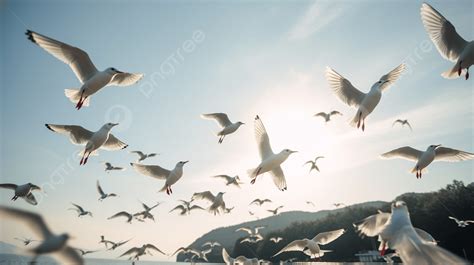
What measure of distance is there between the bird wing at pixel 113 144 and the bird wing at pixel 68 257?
29.9 ft

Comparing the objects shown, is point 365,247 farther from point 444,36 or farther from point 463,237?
point 444,36

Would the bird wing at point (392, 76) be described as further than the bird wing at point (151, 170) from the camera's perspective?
No

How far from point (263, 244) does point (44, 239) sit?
65986 millimetres

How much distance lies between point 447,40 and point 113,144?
12.3 m

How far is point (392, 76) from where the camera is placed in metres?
12.0

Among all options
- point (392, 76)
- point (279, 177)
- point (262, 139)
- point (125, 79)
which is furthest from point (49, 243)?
point (392, 76)

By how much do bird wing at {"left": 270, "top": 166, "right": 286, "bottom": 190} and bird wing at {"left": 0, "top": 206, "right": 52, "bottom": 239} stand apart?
8428 mm

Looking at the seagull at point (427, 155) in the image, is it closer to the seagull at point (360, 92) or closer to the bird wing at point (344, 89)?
the seagull at point (360, 92)

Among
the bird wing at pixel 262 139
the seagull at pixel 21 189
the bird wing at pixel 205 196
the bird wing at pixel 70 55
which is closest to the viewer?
the bird wing at pixel 70 55

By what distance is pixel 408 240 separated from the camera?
4.53 metres

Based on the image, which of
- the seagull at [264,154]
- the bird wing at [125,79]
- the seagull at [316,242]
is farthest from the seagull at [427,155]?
the bird wing at [125,79]

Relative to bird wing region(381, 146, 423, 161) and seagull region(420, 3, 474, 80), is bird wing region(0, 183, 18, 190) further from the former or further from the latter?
seagull region(420, 3, 474, 80)

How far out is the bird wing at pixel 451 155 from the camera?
12.4m

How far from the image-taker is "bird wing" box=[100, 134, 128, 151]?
13.5 metres
